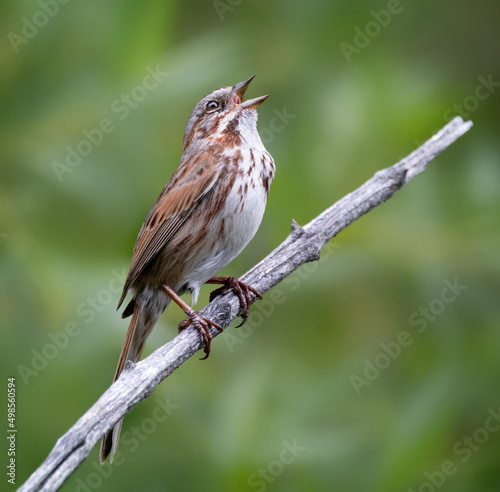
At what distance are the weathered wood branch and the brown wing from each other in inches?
16.4

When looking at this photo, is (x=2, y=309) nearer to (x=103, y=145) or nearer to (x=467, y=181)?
(x=103, y=145)

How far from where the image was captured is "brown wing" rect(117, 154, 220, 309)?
425 cm

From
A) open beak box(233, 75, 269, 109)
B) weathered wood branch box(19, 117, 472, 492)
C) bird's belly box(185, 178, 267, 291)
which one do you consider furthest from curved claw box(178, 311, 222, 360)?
open beak box(233, 75, 269, 109)

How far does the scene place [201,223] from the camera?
13.9 ft

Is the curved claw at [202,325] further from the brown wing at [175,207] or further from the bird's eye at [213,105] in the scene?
the bird's eye at [213,105]

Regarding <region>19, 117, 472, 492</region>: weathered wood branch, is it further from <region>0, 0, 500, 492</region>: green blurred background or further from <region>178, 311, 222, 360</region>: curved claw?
<region>0, 0, 500, 492</region>: green blurred background

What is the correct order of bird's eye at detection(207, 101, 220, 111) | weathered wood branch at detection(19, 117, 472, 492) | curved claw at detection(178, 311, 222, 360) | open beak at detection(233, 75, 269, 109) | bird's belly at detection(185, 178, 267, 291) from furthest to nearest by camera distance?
bird's eye at detection(207, 101, 220, 111) → open beak at detection(233, 75, 269, 109) → bird's belly at detection(185, 178, 267, 291) → curved claw at detection(178, 311, 222, 360) → weathered wood branch at detection(19, 117, 472, 492)

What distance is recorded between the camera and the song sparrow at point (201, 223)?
4195 mm

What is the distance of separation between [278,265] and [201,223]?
46cm

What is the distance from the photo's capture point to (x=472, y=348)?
4613 millimetres

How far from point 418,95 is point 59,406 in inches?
105

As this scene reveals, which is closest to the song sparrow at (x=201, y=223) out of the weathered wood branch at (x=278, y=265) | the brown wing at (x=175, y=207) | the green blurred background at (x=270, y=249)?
the brown wing at (x=175, y=207)

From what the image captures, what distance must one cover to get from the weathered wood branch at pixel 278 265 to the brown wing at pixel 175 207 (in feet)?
1.37

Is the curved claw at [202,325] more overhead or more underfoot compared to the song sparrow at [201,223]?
more underfoot
